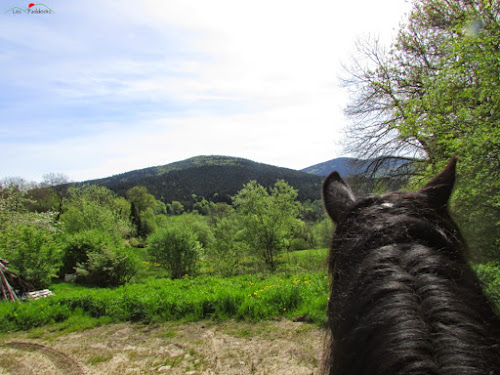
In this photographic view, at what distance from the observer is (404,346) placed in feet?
2.25

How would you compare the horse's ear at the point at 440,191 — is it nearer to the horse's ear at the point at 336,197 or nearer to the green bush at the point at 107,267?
the horse's ear at the point at 336,197

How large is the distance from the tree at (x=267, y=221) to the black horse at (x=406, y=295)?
79.8 feet

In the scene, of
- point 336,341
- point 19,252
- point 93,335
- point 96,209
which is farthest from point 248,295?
point 96,209

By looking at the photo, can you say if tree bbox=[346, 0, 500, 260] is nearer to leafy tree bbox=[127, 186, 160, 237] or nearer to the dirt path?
the dirt path

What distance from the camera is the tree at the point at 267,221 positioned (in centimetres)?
2623

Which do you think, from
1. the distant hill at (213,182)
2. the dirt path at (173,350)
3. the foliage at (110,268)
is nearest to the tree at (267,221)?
the foliage at (110,268)

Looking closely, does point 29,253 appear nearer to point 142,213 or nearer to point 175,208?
point 142,213

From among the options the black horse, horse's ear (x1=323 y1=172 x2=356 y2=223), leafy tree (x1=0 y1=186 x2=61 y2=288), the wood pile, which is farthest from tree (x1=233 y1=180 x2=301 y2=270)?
the black horse

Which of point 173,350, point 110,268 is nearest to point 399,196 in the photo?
point 173,350

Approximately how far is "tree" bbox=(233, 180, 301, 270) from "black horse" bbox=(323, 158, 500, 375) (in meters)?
24.3

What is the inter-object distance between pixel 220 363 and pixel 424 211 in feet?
13.7

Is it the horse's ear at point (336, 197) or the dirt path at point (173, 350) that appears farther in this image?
the dirt path at point (173, 350)

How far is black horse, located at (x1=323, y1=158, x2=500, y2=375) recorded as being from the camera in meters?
0.66

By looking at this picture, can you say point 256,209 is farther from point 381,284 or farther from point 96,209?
point 381,284
